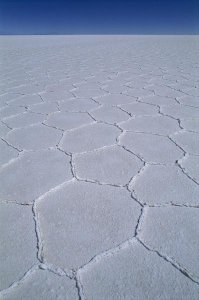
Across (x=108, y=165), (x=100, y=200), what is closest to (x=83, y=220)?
(x=100, y=200)

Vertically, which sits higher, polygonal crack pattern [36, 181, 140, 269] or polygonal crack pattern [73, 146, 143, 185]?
polygonal crack pattern [73, 146, 143, 185]

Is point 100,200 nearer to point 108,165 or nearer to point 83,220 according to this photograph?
point 83,220

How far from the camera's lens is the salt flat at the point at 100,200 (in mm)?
854

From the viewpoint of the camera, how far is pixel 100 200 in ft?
3.92

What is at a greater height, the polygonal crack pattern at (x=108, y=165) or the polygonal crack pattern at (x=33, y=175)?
the polygonal crack pattern at (x=108, y=165)

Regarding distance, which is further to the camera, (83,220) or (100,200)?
(100,200)

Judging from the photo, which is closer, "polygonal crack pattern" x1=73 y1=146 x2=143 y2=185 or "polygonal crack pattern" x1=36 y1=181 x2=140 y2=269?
"polygonal crack pattern" x1=36 y1=181 x2=140 y2=269

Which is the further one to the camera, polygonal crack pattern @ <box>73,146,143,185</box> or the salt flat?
polygonal crack pattern @ <box>73,146,143,185</box>

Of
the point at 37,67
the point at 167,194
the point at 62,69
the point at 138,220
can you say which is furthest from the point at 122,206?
the point at 37,67

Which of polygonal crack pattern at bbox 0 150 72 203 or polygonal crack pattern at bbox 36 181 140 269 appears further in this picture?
polygonal crack pattern at bbox 0 150 72 203

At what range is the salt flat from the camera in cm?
85

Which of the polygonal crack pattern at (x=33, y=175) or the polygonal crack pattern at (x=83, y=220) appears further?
the polygonal crack pattern at (x=33, y=175)

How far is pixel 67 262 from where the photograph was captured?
906 millimetres

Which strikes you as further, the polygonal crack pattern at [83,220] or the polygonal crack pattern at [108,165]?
the polygonal crack pattern at [108,165]
